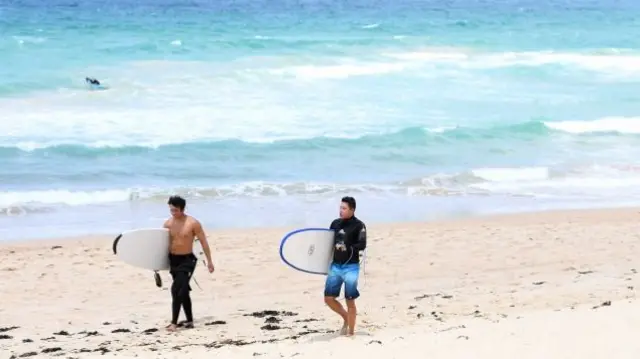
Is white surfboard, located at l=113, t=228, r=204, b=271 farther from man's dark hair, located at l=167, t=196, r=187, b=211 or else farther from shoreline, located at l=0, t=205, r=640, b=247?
shoreline, located at l=0, t=205, r=640, b=247

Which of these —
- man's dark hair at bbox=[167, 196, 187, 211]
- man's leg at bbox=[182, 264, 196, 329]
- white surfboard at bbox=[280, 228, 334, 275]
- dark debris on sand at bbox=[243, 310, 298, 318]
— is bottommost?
dark debris on sand at bbox=[243, 310, 298, 318]

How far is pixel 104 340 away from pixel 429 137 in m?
13.4

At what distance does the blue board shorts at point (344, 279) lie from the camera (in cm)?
826

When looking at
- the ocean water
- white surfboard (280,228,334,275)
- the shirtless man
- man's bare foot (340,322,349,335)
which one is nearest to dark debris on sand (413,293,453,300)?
man's bare foot (340,322,349,335)

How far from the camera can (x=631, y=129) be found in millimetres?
23047

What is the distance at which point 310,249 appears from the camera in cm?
854

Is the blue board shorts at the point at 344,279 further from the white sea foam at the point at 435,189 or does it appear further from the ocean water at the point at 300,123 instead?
the white sea foam at the point at 435,189

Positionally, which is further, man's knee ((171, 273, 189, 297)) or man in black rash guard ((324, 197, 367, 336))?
man's knee ((171, 273, 189, 297))

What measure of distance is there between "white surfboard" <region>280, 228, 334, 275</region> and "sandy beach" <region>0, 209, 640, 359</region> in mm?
569

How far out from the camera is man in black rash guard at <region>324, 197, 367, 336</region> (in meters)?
8.18

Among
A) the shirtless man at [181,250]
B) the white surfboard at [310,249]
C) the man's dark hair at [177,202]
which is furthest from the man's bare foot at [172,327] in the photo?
the white surfboard at [310,249]

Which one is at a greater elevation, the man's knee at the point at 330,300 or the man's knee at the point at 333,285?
the man's knee at the point at 333,285

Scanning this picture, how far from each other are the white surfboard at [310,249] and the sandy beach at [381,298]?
57 cm

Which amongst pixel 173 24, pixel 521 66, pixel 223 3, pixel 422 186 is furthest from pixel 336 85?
pixel 223 3
